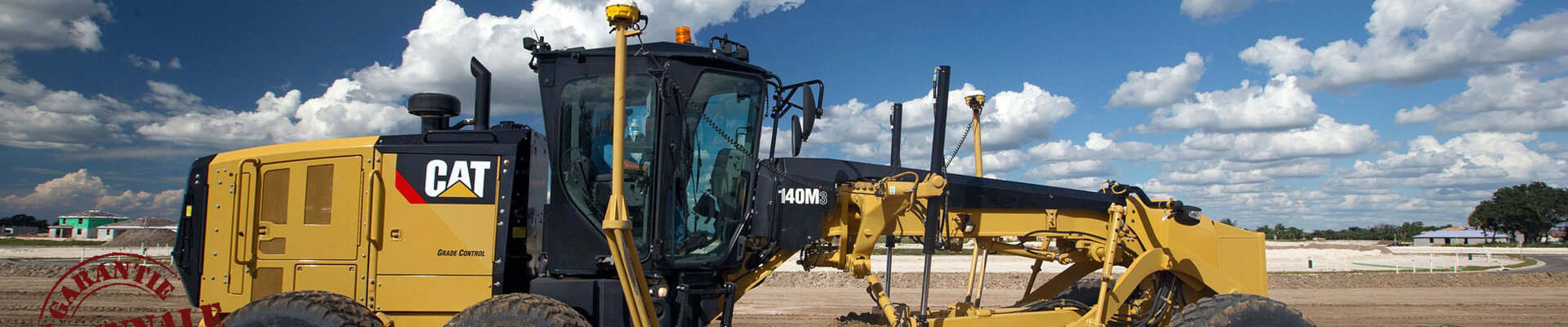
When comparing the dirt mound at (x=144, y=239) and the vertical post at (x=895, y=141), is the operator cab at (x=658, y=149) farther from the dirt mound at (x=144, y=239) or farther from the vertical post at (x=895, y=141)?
the dirt mound at (x=144, y=239)

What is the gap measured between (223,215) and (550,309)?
8.25ft

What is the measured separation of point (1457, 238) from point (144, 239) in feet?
412

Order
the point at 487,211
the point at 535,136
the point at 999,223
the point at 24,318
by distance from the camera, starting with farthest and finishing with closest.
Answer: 1. the point at 24,318
2. the point at 999,223
3. the point at 535,136
4. the point at 487,211

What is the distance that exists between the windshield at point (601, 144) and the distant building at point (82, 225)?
8146 centimetres

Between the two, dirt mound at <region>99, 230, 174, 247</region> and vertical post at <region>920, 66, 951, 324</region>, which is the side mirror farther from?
dirt mound at <region>99, 230, 174, 247</region>

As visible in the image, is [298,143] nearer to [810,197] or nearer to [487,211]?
[487,211]

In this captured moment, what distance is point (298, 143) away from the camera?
5.98 m

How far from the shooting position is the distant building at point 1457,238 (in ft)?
308

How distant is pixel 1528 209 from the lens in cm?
8162

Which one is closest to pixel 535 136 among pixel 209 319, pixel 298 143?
pixel 298 143

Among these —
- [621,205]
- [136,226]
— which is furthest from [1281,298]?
[136,226]

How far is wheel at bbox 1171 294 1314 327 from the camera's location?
5.93 metres

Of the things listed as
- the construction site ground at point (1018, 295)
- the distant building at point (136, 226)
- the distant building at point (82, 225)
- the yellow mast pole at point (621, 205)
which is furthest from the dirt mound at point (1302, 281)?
the distant building at point (82, 225)

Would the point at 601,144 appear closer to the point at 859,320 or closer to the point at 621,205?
the point at 621,205
